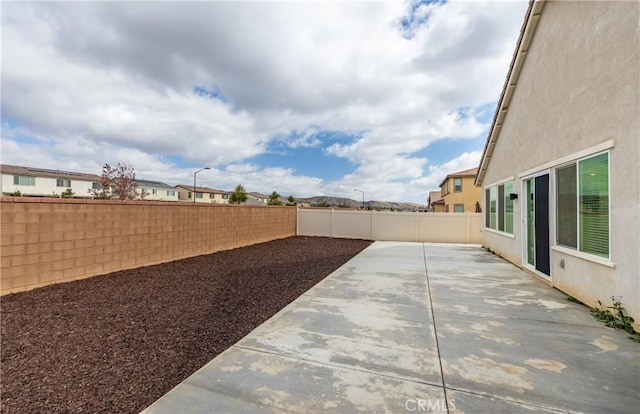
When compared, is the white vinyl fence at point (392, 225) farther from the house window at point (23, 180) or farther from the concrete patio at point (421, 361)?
the house window at point (23, 180)

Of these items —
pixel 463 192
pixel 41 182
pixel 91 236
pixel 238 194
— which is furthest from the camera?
pixel 238 194

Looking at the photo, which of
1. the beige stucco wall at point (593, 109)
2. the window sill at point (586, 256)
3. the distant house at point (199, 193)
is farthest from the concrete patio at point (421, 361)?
the distant house at point (199, 193)

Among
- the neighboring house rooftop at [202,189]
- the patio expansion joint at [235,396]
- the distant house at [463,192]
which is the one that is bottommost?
the patio expansion joint at [235,396]

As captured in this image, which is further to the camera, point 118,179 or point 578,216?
point 118,179

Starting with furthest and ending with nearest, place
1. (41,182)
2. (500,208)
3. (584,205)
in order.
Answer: (41,182), (500,208), (584,205)

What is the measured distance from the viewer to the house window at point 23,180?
35.2 m

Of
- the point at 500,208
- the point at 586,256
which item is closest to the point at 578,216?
the point at 586,256

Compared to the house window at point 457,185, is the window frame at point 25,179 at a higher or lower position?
higher

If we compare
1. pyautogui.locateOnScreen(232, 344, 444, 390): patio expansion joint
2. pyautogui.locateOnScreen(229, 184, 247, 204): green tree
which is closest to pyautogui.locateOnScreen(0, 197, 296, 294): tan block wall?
pyautogui.locateOnScreen(232, 344, 444, 390): patio expansion joint

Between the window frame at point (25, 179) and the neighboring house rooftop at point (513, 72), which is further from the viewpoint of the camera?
the window frame at point (25, 179)

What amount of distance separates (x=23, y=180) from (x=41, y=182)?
5.82 feet

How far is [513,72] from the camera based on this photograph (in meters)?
8.22

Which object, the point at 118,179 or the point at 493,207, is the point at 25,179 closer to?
the point at 118,179

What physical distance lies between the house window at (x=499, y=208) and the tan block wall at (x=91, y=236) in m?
10.0
